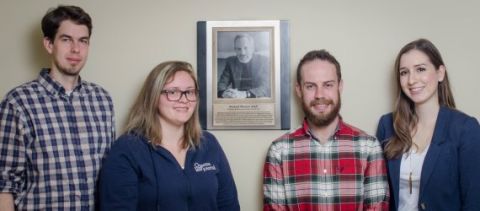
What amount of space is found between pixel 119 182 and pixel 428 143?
1.33 m

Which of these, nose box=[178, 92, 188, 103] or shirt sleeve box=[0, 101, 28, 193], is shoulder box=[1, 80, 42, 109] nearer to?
shirt sleeve box=[0, 101, 28, 193]

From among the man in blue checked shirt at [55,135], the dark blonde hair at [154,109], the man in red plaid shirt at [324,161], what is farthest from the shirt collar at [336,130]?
the man in blue checked shirt at [55,135]

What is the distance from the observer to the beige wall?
7.12 ft

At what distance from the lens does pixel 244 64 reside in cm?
217

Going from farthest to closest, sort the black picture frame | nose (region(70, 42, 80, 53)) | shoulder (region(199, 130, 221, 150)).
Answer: the black picture frame < shoulder (region(199, 130, 221, 150)) < nose (region(70, 42, 80, 53))

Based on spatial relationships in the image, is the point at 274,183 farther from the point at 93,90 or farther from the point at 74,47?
Result: the point at 74,47

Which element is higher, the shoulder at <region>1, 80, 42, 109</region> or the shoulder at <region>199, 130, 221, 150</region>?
the shoulder at <region>1, 80, 42, 109</region>

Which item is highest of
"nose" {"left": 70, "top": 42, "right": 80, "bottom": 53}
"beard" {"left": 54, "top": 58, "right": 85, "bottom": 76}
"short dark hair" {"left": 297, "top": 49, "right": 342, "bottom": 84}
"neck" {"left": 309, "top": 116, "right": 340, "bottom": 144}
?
"nose" {"left": 70, "top": 42, "right": 80, "bottom": 53}

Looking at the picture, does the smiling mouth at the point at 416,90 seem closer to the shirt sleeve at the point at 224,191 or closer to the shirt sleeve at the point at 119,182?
the shirt sleeve at the point at 224,191

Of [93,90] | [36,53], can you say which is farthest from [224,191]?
[36,53]

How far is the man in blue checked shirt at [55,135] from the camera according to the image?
1685 millimetres

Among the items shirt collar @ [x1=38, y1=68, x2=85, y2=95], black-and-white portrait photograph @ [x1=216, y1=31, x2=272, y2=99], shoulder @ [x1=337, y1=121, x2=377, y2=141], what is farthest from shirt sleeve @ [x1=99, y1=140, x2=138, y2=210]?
shoulder @ [x1=337, y1=121, x2=377, y2=141]

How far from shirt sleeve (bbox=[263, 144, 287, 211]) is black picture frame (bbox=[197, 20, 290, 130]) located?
235 mm

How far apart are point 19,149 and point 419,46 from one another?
176cm
